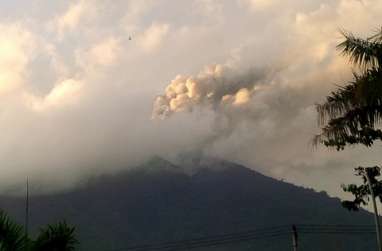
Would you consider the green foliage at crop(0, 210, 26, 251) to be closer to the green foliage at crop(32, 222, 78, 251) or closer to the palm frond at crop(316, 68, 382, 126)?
the green foliage at crop(32, 222, 78, 251)

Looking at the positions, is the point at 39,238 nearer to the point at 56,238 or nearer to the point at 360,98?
the point at 56,238

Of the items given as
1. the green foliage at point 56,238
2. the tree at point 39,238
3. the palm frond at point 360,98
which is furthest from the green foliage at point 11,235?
the palm frond at point 360,98

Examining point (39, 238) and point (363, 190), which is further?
point (363, 190)

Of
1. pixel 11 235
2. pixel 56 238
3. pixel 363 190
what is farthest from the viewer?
pixel 363 190

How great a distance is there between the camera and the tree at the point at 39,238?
1002cm

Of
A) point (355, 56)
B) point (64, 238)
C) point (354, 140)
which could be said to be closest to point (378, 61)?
point (355, 56)

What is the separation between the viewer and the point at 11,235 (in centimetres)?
1003

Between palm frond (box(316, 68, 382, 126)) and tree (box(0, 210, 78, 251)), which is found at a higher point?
palm frond (box(316, 68, 382, 126))

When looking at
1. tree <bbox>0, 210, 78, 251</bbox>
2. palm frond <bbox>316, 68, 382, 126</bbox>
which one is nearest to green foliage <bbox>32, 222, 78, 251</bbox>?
tree <bbox>0, 210, 78, 251</bbox>

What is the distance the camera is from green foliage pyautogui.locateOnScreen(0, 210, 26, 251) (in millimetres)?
10000

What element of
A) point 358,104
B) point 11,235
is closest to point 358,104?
point 358,104

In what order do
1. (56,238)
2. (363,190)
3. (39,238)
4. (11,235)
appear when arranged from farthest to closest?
(363,190) → (56,238) → (39,238) → (11,235)

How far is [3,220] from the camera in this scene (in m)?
10.1

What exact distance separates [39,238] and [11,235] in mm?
496
